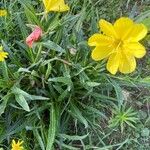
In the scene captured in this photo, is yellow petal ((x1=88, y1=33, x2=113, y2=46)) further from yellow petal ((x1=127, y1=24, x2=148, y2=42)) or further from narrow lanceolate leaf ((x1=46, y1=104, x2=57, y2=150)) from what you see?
narrow lanceolate leaf ((x1=46, y1=104, x2=57, y2=150))

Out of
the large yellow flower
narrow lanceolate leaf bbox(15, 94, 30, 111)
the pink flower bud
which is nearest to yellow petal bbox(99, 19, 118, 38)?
the large yellow flower

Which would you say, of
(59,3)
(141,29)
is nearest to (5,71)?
(59,3)

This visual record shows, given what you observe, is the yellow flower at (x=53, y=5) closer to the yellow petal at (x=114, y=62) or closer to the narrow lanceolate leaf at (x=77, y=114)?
the yellow petal at (x=114, y=62)

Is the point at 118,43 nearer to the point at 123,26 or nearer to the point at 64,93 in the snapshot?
the point at 123,26

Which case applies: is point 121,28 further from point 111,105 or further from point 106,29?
point 111,105

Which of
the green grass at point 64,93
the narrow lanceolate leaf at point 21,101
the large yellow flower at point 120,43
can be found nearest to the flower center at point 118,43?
the large yellow flower at point 120,43

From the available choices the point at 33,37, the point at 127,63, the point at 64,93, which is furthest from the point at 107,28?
the point at 64,93
